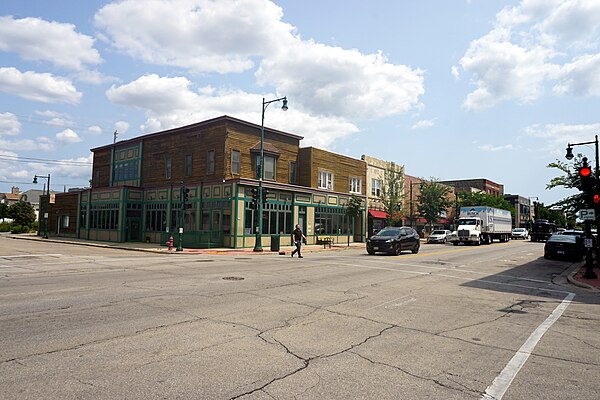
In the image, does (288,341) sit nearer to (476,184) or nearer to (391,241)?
(391,241)

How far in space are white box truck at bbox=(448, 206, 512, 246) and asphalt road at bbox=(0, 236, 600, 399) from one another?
94.1 feet

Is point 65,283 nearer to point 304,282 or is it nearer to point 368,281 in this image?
point 304,282

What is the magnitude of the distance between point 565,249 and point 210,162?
Answer: 25333 millimetres

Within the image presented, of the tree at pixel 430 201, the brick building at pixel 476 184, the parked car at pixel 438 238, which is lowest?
the parked car at pixel 438 238

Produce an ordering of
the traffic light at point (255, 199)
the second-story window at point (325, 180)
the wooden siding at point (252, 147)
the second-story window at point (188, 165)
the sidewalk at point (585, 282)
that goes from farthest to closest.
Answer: the second-story window at point (325, 180)
the second-story window at point (188, 165)
the wooden siding at point (252, 147)
the traffic light at point (255, 199)
the sidewalk at point (585, 282)

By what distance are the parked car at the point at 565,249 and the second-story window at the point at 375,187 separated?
22593 millimetres

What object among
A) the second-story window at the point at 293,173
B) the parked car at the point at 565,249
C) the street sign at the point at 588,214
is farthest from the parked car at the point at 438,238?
the street sign at the point at 588,214

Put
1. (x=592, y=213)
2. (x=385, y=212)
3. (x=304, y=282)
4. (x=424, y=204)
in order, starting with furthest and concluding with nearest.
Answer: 1. (x=424, y=204)
2. (x=385, y=212)
3. (x=592, y=213)
4. (x=304, y=282)

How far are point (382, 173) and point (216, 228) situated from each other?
24.1 meters

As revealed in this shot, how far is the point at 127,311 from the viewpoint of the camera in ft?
26.0

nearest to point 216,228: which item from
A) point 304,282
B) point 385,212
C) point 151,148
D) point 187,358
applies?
point 151,148

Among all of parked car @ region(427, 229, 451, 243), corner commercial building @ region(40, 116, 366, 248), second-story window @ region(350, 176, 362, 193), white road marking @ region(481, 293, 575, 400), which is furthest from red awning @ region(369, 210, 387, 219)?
white road marking @ region(481, 293, 575, 400)

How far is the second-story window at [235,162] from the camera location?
106ft

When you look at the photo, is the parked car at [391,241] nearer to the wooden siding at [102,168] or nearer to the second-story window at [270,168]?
the second-story window at [270,168]
